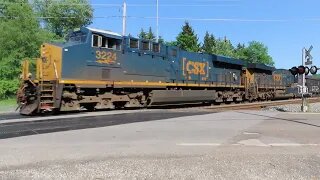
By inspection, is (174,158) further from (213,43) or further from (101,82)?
(213,43)

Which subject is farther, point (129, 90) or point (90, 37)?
point (129, 90)

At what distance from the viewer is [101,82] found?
19.3 meters

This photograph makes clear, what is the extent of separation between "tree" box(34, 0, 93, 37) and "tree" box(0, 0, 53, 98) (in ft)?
48.1

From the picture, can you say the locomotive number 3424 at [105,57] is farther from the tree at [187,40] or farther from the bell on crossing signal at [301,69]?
the tree at [187,40]

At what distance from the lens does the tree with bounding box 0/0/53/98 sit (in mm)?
36125

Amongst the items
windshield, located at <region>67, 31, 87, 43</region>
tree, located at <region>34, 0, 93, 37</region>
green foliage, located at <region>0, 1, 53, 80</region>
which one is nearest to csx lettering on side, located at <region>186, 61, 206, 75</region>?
windshield, located at <region>67, 31, 87, 43</region>

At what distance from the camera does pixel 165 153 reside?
8156 millimetres

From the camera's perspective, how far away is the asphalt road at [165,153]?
6641mm

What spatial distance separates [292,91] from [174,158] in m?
40.6

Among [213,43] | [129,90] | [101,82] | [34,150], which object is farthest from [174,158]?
[213,43]

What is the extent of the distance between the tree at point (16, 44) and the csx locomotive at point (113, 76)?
16943 mm

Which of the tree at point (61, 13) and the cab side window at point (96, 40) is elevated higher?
the tree at point (61, 13)

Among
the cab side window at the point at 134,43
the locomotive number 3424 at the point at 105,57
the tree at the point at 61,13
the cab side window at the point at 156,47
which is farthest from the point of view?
the tree at the point at 61,13

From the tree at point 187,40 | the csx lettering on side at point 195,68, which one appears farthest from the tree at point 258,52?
the csx lettering on side at point 195,68
